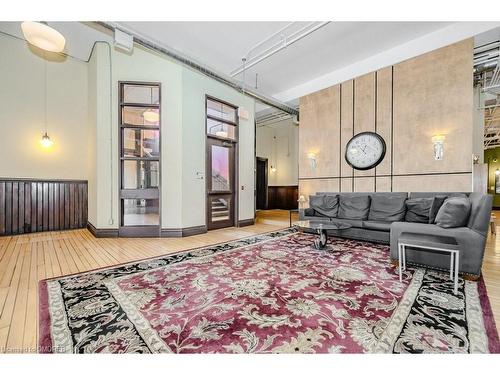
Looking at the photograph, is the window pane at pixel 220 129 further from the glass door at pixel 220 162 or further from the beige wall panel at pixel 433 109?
the beige wall panel at pixel 433 109

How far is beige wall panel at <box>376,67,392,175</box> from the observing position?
500cm

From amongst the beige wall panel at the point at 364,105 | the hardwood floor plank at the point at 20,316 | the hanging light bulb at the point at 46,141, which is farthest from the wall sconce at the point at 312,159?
the hanging light bulb at the point at 46,141

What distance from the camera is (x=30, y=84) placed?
494cm

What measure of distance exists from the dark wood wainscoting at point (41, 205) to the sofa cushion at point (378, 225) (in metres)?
6.58

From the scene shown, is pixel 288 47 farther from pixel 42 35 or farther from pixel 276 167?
pixel 276 167

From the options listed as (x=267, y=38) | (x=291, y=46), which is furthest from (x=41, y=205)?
(x=291, y=46)

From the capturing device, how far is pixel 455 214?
2.70 metres

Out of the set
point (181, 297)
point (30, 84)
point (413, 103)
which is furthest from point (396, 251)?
point (30, 84)

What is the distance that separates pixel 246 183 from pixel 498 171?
16.1 meters

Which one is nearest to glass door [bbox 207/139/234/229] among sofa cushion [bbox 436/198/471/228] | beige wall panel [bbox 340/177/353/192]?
beige wall panel [bbox 340/177/353/192]

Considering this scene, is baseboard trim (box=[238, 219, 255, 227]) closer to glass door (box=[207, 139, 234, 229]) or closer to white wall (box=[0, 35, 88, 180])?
glass door (box=[207, 139, 234, 229])

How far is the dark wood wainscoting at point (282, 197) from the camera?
11383 mm

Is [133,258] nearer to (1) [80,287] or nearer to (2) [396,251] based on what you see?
(1) [80,287]

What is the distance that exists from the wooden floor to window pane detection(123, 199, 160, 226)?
1.49 ft
